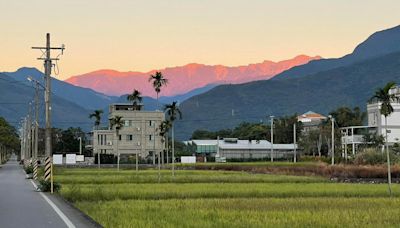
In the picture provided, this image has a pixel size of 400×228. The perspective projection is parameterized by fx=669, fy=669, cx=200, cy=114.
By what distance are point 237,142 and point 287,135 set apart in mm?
18999

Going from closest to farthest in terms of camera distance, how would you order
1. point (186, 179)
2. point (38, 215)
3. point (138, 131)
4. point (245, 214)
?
point (245, 214) < point (38, 215) < point (186, 179) < point (138, 131)

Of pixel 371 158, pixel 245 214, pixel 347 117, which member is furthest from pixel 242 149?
pixel 245 214

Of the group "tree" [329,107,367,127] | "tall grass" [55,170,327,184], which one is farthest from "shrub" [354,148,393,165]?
"tree" [329,107,367,127]

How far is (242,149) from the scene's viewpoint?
143m

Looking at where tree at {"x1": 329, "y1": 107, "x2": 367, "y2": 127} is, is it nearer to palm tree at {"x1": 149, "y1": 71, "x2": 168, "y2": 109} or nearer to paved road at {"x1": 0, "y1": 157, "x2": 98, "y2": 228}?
palm tree at {"x1": 149, "y1": 71, "x2": 168, "y2": 109}

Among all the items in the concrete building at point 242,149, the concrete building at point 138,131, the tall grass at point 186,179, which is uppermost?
the concrete building at point 138,131

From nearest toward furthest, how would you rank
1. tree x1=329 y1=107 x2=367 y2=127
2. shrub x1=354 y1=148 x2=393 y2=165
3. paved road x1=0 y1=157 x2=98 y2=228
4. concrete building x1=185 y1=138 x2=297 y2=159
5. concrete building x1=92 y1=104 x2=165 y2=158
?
paved road x1=0 y1=157 x2=98 y2=228 → shrub x1=354 y1=148 x2=393 y2=165 → concrete building x1=92 y1=104 x2=165 y2=158 → concrete building x1=185 y1=138 x2=297 y2=159 → tree x1=329 y1=107 x2=367 y2=127

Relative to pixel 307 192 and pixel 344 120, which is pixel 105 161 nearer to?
pixel 344 120

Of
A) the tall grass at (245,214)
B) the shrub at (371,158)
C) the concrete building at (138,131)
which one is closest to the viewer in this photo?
the tall grass at (245,214)

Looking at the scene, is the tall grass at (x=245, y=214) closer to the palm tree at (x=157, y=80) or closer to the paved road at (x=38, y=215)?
the paved road at (x=38, y=215)

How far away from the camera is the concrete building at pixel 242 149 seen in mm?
141250

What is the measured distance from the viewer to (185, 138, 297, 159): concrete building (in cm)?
14125

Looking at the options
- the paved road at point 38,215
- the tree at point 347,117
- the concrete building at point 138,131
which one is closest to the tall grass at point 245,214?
the paved road at point 38,215

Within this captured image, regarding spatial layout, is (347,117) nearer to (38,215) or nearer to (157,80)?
(157,80)
